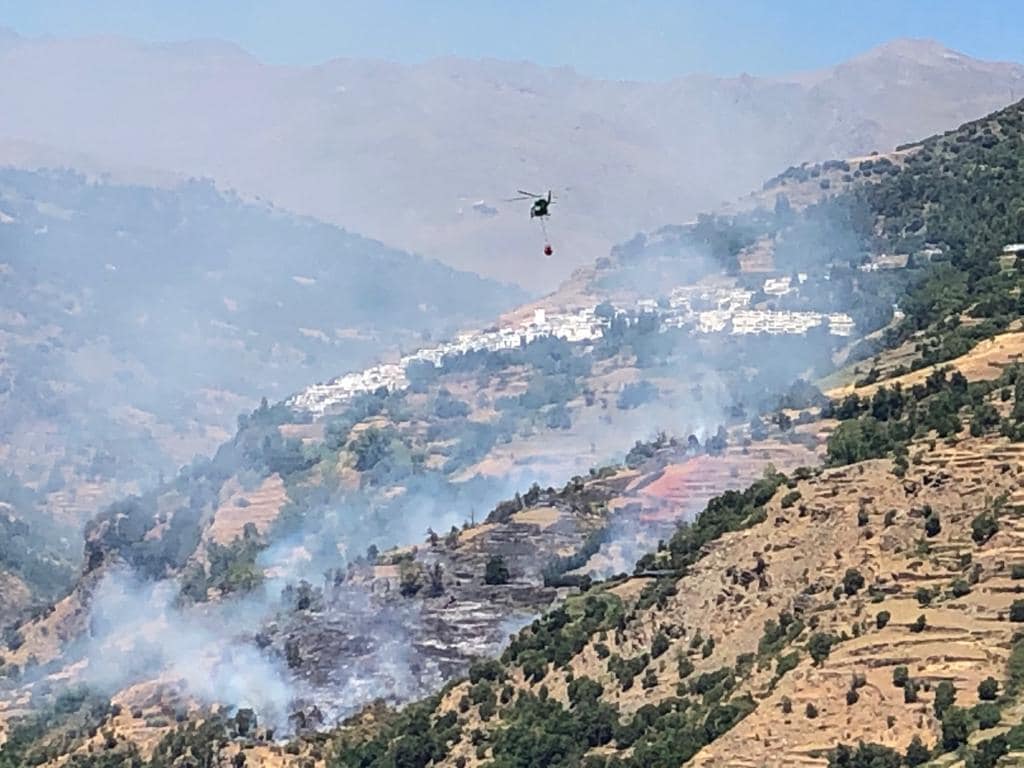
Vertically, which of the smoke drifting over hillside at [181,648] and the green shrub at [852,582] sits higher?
the green shrub at [852,582]

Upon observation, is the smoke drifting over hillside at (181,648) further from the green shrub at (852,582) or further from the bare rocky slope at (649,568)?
the green shrub at (852,582)

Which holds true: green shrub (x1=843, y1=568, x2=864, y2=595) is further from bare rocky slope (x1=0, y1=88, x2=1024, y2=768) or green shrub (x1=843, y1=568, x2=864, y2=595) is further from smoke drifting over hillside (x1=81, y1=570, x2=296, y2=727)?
smoke drifting over hillside (x1=81, y1=570, x2=296, y2=727)

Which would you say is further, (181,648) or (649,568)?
(181,648)

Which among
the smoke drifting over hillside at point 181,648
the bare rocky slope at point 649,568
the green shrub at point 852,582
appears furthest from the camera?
the smoke drifting over hillside at point 181,648

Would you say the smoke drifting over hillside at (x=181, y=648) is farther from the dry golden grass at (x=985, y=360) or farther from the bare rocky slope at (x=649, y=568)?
the dry golden grass at (x=985, y=360)

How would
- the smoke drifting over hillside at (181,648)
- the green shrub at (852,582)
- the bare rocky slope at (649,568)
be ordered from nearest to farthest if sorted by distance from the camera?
the bare rocky slope at (649,568)
the green shrub at (852,582)
the smoke drifting over hillside at (181,648)

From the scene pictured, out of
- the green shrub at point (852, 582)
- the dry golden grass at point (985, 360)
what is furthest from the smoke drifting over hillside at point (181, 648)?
the dry golden grass at point (985, 360)

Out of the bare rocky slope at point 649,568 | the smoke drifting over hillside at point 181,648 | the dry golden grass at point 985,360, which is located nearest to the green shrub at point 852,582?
the bare rocky slope at point 649,568

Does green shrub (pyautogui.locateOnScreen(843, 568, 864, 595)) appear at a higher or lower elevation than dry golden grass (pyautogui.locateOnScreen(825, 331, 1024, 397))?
lower

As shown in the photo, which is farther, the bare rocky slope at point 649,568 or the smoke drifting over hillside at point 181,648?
the smoke drifting over hillside at point 181,648

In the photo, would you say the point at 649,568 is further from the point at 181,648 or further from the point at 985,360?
the point at 181,648

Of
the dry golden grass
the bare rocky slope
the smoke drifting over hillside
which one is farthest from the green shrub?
the smoke drifting over hillside

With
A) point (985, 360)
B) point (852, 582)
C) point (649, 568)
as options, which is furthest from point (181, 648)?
point (852, 582)

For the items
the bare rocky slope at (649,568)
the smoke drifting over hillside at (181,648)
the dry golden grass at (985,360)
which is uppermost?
the dry golden grass at (985,360)
